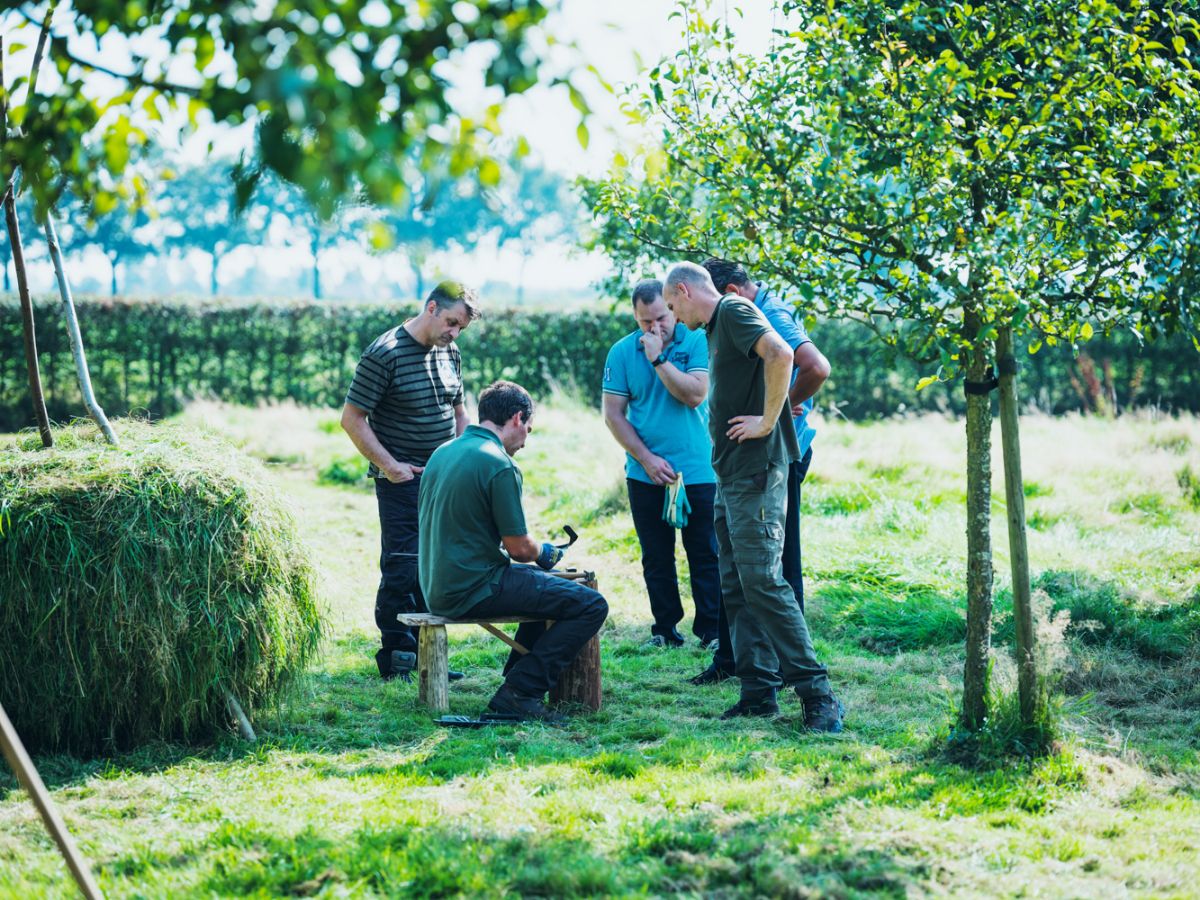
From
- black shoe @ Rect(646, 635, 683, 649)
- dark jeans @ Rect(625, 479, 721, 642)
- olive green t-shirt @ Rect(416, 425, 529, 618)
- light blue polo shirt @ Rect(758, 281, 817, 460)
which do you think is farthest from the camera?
black shoe @ Rect(646, 635, 683, 649)

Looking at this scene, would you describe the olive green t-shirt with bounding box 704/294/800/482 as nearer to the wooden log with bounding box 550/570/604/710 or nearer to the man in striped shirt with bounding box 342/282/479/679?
the wooden log with bounding box 550/570/604/710

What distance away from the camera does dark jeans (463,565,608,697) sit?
5.21 metres

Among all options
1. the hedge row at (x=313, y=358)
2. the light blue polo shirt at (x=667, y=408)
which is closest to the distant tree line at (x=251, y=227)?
the hedge row at (x=313, y=358)

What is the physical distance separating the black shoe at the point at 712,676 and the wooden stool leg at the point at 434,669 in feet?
4.42

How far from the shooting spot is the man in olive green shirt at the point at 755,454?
4945 mm

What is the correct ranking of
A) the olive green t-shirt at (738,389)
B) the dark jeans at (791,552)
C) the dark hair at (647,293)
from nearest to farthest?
the olive green t-shirt at (738,389) → the dark jeans at (791,552) → the dark hair at (647,293)

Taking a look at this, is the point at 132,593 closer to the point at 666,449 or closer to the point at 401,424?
the point at 401,424

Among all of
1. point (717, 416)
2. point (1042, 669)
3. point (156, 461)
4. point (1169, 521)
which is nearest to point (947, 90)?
point (717, 416)

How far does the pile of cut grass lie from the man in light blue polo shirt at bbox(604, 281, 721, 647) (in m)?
2.46

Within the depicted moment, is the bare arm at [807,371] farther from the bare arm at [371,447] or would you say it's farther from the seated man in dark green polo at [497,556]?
the bare arm at [371,447]

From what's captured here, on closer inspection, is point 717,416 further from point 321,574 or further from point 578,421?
point 578,421

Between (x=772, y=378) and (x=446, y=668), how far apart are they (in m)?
2.06

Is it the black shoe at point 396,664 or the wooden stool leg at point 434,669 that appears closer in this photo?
the wooden stool leg at point 434,669

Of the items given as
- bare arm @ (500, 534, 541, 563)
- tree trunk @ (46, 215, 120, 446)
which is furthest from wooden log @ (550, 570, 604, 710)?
tree trunk @ (46, 215, 120, 446)
